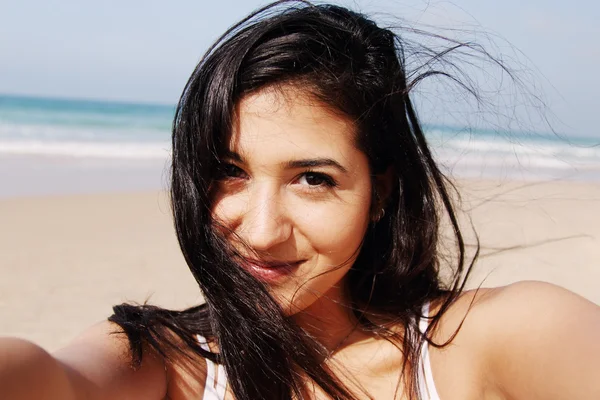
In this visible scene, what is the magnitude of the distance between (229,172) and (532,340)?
939 mm

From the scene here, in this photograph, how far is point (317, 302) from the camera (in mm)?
2164

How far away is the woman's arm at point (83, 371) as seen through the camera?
4.12 feet

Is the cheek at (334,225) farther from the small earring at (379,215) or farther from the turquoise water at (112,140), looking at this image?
the turquoise water at (112,140)

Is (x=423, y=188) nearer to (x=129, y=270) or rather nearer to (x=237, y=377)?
(x=237, y=377)

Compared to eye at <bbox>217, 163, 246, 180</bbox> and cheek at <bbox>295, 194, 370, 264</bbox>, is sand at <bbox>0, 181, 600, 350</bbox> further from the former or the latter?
eye at <bbox>217, 163, 246, 180</bbox>

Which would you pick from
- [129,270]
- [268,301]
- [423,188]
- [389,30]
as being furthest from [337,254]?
[129,270]

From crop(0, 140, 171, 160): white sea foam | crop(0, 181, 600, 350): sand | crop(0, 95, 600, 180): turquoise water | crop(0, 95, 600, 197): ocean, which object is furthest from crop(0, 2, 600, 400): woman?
crop(0, 140, 171, 160): white sea foam

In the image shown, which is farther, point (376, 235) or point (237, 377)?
point (376, 235)

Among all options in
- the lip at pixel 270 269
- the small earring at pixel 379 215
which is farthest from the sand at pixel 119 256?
the lip at pixel 270 269

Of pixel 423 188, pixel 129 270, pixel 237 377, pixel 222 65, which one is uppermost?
pixel 222 65

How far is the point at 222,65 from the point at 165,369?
2.94 feet

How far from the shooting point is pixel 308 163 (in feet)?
5.99

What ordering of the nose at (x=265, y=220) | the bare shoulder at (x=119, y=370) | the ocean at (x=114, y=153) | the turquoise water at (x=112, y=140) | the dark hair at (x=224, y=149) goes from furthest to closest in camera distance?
the turquoise water at (x=112, y=140) < the ocean at (x=114, y=153) < the dark hair at (x=224, y=149) < the nose at (x=265, y=220) < the bare shoulder at (x=119, y=370)

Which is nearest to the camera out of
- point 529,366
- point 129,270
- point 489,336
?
point 529,366
